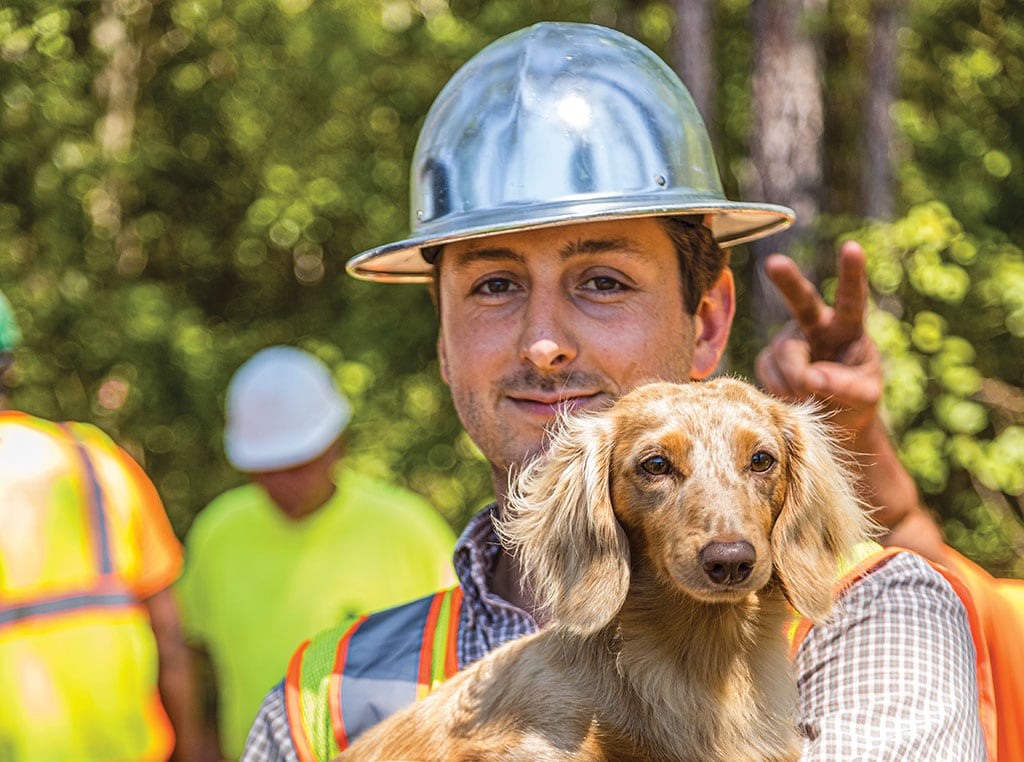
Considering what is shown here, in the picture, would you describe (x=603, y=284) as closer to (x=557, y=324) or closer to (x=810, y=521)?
(x=557, y=324)

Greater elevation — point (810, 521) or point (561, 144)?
point (561, 144)

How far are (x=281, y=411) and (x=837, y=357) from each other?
4.46m

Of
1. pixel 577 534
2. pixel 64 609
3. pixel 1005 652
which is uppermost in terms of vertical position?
pixel 577 534

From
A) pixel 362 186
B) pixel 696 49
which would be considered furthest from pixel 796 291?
pixel 362 186

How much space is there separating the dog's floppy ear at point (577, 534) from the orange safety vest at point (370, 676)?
1.56 ft

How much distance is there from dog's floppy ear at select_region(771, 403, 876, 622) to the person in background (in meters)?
3.68

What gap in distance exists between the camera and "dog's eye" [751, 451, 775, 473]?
7.43 ft

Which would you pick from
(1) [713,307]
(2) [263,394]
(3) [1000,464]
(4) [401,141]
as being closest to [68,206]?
(4) [401,141]

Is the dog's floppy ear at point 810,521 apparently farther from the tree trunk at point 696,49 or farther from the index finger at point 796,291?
the tree trunk at point 696,49

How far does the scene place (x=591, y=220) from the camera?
262cm

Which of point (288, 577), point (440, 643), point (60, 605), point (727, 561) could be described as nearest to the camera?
point (727, 561)

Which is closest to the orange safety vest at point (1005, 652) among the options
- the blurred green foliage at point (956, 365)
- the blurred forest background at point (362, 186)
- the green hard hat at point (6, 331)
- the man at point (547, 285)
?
the man at point (547, 285)

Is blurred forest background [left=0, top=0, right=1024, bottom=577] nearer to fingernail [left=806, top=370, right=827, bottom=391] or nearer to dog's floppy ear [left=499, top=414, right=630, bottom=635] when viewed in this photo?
fingernail [left=806, top=370, right=827, bottom=391]

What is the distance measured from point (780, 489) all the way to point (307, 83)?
11392 mm
